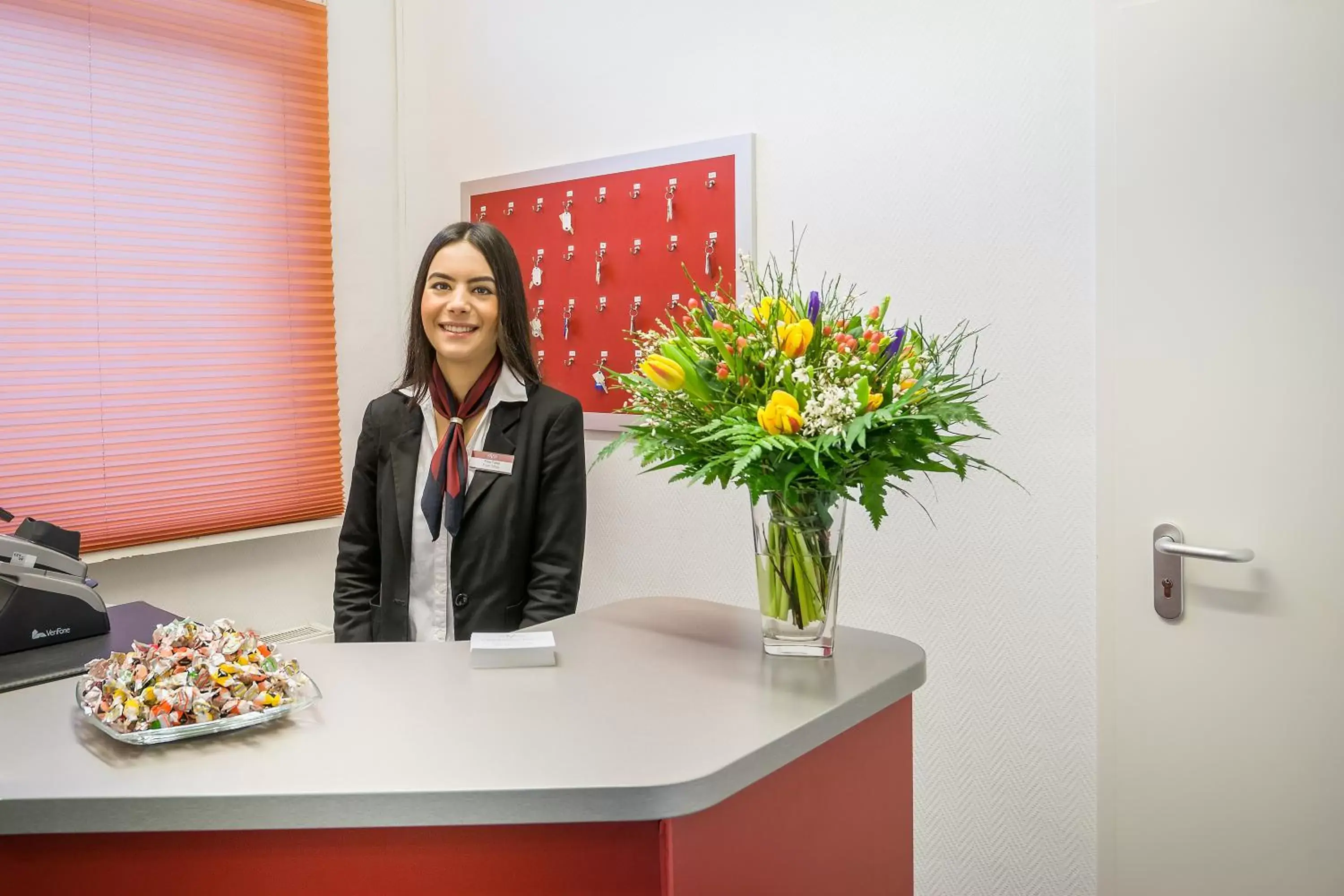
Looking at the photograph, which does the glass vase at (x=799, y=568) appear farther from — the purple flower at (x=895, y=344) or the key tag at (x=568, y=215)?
the key tag at (x=568, y=215)

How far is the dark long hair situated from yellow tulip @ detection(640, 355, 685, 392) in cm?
97

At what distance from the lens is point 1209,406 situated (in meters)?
2.02

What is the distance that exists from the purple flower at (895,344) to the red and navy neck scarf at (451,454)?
119cm

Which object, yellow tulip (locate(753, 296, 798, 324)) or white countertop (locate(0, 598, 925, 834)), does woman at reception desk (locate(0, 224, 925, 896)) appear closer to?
white countertop (locate(0, 598, 925, 834))

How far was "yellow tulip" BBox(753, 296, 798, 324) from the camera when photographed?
4.50 feet

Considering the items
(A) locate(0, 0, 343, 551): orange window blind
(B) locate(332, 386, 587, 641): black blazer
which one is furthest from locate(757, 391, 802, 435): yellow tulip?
(A) locate(0, 0, 343, 551): orange window blind

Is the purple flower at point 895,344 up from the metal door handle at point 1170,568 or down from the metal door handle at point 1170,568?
up

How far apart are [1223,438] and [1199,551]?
23 centimetres

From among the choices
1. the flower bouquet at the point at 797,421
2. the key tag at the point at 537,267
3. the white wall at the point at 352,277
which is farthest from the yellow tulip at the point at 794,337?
the white wall at the point at 352,277

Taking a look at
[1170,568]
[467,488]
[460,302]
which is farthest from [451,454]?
[1170,568]

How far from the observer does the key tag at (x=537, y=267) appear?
10.9 feet

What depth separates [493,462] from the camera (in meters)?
2.26

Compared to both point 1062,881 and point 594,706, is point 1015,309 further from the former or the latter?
point 594,706

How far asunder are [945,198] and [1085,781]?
4.59ft
